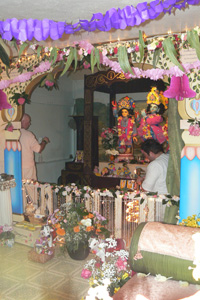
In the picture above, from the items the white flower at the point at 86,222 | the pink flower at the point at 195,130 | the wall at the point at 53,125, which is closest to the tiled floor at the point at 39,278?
the white flower at the point at 86,222

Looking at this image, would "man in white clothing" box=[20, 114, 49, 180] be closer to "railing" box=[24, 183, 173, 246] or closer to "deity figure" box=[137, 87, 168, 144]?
"railing" box=[24, 183, 173, 246]

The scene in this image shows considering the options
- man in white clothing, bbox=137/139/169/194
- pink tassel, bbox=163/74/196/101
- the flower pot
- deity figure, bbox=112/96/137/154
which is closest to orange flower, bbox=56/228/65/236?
the flower pot

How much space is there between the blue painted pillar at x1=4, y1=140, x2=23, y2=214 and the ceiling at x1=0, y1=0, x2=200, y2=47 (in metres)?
2.62

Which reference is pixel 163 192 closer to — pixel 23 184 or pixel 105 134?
pixel 23 184

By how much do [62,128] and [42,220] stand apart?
550 cm

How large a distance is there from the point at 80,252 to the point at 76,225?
40 cm

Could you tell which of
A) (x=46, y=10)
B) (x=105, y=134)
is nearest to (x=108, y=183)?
(x=105, y=134)

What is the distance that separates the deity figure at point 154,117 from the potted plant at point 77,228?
3495 millimetres

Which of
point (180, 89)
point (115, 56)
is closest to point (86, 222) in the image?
point (180, 89)

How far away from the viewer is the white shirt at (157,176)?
192 inches

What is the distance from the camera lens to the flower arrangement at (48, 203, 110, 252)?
4.73 m

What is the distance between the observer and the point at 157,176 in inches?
194

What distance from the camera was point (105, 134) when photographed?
900cm

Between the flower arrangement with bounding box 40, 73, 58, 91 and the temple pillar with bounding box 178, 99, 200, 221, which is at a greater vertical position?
the flower arrangement with bounding box 40, 73, 58, 91
